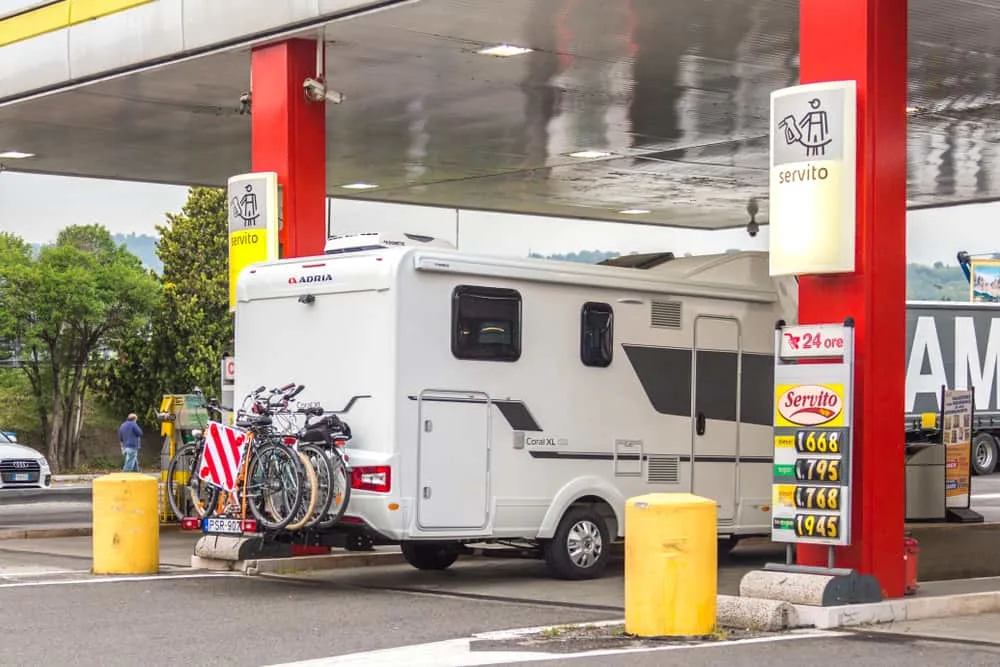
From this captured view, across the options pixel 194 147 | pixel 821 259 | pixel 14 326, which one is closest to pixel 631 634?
pixel 821 259

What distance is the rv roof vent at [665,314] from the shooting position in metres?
15.8

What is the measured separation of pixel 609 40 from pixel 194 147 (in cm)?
912

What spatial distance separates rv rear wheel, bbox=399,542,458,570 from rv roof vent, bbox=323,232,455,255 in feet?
9.76

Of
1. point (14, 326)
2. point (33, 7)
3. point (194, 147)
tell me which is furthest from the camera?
point (14, 326)

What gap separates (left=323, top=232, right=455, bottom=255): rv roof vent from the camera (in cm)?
1418

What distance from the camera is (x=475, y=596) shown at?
1378cm

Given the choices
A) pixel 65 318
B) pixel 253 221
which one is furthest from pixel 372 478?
pixel 65 318

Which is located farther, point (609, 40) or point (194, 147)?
point (194, 147)

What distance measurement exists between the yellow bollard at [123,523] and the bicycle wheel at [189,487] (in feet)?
1.17

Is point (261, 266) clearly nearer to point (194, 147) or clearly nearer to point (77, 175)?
point (194, 147)

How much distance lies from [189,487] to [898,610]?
6699 mm

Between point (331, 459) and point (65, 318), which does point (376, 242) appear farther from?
point (65, 318)

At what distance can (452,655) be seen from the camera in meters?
10.1

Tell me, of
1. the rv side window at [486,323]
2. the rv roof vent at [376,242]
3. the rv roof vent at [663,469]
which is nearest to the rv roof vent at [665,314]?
the rv roof vent at [663,469]
